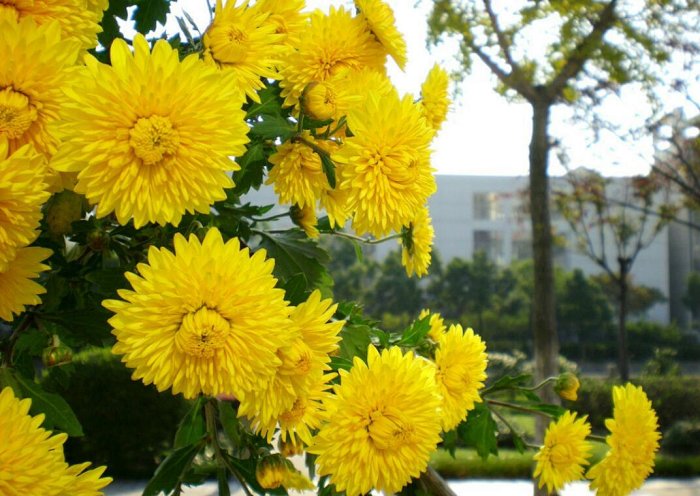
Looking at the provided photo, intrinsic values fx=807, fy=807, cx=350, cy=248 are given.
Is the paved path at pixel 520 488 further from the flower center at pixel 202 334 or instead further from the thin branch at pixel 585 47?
the flower center at pixel 202 334

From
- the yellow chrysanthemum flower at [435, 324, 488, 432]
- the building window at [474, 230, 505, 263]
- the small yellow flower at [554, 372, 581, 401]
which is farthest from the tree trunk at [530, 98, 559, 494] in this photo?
the building window at [474, 230, 505, 263]

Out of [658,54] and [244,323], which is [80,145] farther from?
[658,54]

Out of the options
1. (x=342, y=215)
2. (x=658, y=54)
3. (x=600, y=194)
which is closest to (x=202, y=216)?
(x=342, y=215)

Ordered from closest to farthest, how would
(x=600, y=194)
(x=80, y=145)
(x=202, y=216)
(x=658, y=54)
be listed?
(x=80, y=145) → (x=202, y=216) → (x=658, y=54) → (x=600, y=194)

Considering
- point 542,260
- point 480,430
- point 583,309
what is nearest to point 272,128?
point 480,430

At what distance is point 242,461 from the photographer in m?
0.40

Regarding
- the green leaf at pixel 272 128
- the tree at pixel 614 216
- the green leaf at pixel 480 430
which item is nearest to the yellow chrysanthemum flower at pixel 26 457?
the green leaf at pixel 272 128

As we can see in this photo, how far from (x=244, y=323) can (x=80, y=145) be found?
7cm

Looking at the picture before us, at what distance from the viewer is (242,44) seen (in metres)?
0.29

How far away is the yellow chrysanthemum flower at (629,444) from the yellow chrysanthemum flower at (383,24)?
310mm

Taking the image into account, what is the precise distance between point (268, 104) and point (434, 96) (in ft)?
0.37

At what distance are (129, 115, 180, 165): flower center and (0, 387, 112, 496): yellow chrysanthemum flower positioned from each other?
79 millimetres

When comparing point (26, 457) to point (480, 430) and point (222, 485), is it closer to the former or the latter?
point (222, 485)

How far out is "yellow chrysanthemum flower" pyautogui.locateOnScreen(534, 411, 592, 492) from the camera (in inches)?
25.0
